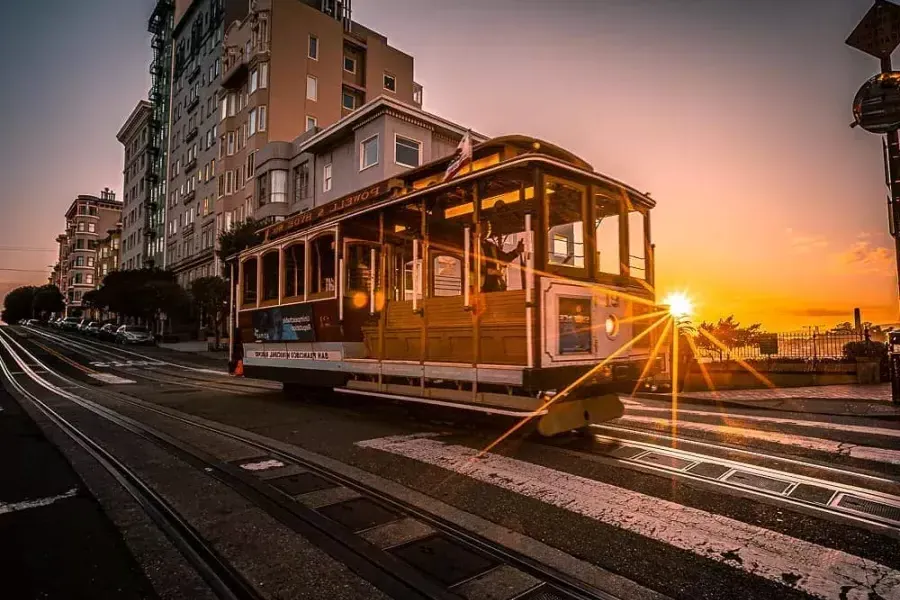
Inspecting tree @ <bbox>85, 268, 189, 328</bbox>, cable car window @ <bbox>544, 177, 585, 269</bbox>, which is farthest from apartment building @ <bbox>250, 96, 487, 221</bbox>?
cable car window @ <bbox>544, 177, 585, 269</bbox>

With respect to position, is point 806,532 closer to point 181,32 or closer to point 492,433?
point 492,433

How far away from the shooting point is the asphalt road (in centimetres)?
307

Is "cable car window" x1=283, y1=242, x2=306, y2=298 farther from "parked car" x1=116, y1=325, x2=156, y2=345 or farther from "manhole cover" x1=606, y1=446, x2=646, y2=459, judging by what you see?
"parked car" x1=116, y1=325, x2=156, y2=345

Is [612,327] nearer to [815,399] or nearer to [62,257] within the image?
[815,399]

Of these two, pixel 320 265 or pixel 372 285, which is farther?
pixel 320 265

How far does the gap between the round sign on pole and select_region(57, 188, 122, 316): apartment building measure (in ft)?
385

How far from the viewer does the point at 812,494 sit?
4422mm

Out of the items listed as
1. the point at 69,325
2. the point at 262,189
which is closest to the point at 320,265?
→ the point at 262,189

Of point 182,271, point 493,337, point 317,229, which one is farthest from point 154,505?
point 182,271

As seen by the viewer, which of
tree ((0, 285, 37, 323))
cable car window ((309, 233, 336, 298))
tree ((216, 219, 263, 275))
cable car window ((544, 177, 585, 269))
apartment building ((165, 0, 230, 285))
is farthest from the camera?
tree ((0, 285, 37, 323))

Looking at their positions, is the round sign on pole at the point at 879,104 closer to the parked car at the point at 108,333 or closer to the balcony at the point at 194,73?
the parked car at the point at 108,333

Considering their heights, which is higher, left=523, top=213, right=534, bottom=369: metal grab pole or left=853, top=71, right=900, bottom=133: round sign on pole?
left=853, top=71, right=900, bottom=133: round sign on pole

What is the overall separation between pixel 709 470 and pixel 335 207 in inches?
298

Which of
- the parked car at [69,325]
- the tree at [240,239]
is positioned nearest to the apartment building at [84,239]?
the parked car at [69,325]
